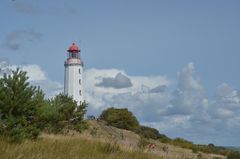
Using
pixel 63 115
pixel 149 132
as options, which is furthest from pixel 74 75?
pixel 63 115

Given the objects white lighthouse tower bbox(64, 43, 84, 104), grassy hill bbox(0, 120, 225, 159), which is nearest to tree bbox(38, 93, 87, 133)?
grassy hill bbox(0, 120, 225, 159)

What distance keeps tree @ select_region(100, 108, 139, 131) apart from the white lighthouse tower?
7285mm

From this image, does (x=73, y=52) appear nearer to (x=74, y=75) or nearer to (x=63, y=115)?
(x=74, y=75)

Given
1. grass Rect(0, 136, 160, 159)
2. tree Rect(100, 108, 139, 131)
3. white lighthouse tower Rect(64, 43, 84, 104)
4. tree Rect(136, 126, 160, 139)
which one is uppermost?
white lighthouse tower Rect(64, 43, 84, 104)

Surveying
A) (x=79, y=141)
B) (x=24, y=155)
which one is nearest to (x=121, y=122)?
Result: (x=79, y=141)

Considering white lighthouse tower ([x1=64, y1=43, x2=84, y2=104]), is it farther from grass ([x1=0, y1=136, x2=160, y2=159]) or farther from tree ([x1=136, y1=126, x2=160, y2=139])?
grass ([x1=0, y1=136, x2=160, y2=159])

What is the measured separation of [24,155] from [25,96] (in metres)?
8.79

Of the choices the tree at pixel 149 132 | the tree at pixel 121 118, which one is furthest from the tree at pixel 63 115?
the tree at pixel 121 118

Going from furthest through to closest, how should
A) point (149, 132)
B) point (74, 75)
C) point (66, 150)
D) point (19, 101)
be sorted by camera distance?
point (74, 75), point (149, 132), point (19, 101), point (66, 150)

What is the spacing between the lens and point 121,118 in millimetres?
66062

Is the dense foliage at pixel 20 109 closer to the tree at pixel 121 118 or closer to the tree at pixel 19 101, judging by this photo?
the tree at pixel 19 101

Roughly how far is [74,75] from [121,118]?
12.6m

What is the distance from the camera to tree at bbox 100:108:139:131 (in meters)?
64.6

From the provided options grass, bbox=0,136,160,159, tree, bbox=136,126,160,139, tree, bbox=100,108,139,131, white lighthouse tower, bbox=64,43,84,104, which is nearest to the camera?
grass, bbox=0,136,160,159
